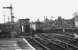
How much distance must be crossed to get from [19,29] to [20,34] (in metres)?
1.21

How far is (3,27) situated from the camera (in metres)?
36.6

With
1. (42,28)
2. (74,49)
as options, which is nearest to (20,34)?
(42,28)

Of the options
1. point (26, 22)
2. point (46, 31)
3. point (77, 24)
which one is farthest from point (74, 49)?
point (77, 24)

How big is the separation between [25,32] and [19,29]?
178 centimetres

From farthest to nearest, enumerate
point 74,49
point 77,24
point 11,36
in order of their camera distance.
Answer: point 77,24 < point 11,36 < point 74,49

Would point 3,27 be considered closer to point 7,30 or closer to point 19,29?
point 7,30

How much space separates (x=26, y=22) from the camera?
4056 centimetres

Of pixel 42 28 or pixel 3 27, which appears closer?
pixel 3 27

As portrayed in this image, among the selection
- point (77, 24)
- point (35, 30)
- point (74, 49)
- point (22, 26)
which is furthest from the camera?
point (77, 24)

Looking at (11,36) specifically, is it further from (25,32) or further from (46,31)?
(46,31)

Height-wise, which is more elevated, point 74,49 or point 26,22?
point 26,22

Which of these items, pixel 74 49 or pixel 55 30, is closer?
pixel 74 49

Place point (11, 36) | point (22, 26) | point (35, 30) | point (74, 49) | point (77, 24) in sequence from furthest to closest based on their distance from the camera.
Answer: point (77, 24) < point (35, 30) < point (22, 26) < point (11, 36) < point (74, 49)

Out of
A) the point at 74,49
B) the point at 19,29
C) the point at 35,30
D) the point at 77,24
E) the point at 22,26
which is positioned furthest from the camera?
the point at 77,24
